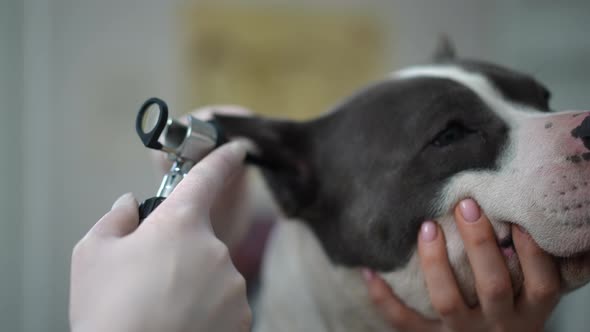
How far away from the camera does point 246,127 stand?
3.41ft

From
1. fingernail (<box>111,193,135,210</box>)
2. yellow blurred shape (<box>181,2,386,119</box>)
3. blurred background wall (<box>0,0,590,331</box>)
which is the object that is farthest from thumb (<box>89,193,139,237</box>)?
yellow blurred shape (<box>181,2,386,119</box>)

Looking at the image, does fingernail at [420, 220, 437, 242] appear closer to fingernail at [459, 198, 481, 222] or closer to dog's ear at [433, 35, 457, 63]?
fingernail at [459, 198, 481, 222]

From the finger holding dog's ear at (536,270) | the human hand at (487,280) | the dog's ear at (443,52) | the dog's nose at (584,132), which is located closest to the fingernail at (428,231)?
the human hand at (487,280)

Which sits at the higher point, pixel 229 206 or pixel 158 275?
pixel 158 275

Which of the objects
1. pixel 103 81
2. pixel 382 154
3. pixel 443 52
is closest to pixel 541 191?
Result: pixel 382 154

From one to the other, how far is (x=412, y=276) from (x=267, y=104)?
1875 mm

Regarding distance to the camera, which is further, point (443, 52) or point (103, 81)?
point (103, 81)

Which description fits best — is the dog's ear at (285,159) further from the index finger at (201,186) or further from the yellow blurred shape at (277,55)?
the yellow blurred shape at (277,55)

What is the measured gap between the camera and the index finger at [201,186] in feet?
2.06

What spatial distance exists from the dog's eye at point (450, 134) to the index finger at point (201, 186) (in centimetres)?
37

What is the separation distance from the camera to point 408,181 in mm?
887

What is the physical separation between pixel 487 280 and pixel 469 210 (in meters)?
0.12

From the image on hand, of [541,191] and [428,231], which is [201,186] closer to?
[428,231]

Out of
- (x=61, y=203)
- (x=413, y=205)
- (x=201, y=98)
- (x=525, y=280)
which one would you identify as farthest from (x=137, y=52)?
(x=525, y=280)
